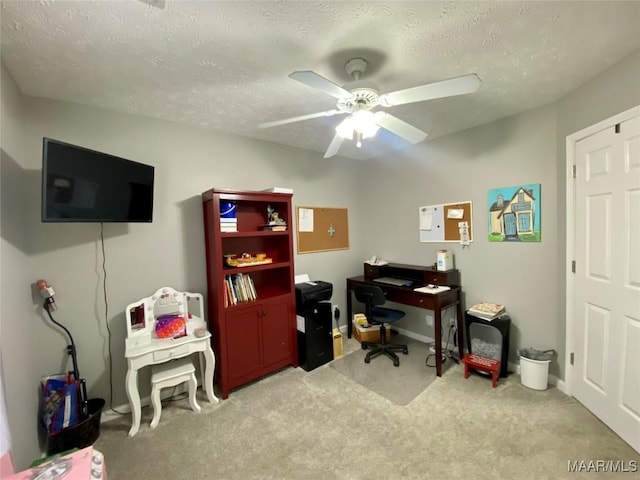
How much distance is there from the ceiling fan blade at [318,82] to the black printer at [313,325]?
1.89 m

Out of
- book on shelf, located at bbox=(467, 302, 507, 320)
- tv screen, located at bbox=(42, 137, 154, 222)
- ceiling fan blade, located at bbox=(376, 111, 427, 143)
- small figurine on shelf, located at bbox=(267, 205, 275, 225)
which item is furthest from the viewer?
small figurine on shelf, located at bbox=(267, 205, 275, 225)

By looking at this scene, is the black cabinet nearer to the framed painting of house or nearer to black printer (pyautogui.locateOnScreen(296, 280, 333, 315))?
black printer (pyautogui.locateOnScreen(296, 280, 333, 315))

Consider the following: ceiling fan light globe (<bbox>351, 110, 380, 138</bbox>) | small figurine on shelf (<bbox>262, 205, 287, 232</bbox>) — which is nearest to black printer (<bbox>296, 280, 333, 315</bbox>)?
small figurine on shelf (<bbox>262, 205, 287, 232</bbox>)

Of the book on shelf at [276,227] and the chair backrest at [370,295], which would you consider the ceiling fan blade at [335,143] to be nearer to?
the book on shelf at [276,227]

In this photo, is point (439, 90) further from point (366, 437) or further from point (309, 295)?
point (366, 437)

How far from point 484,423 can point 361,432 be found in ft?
2.92

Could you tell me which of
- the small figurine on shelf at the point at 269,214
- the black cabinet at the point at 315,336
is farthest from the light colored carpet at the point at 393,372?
the small figurine on shelf at the point at 269,214

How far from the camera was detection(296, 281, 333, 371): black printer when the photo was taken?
2816mm

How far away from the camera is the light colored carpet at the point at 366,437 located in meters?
1.67

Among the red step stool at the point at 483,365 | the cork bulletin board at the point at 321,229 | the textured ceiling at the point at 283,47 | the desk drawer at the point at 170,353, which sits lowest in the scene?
the red step stool at the point at 483,365

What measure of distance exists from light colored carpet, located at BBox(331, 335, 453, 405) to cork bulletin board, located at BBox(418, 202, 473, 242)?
130cm

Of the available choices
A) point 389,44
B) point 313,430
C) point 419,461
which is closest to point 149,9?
point 389,44

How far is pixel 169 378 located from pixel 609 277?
3.21 m

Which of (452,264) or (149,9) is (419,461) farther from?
(149,9)
